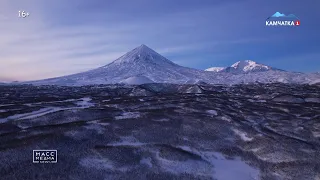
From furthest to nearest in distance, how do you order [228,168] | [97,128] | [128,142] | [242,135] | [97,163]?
[242,135] < [97,128] < [128,142] < [228,168] < [97,163]

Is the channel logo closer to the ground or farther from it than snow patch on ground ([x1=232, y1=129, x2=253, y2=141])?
farther from it

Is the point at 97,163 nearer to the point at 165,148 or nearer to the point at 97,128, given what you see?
the point at 165,148

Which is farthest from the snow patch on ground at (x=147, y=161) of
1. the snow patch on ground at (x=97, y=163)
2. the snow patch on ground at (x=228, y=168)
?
the snow patch on ground at (x=228, y=168)

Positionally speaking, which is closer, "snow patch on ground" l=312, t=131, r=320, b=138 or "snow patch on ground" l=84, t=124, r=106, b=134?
"snow patch on ground" l=84, t=124, r=106, b=134

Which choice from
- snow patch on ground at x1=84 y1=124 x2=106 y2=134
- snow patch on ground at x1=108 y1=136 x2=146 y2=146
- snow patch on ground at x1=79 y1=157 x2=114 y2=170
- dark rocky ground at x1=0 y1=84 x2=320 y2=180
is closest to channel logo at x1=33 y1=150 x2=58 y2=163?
dark rocky ground at x1=0 y1=84 x2=320 y2=180

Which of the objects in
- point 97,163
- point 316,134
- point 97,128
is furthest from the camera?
point 316,134

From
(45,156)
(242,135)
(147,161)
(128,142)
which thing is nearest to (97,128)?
(128,142)

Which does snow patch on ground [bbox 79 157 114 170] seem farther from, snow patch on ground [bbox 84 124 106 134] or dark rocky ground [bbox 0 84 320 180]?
snow patch on ground [bbox 84 124 106 134]

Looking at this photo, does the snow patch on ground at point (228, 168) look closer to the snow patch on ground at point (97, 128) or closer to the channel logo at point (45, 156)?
the snow patch on ground at point (97, 128)

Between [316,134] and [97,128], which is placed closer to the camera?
[97,128]
